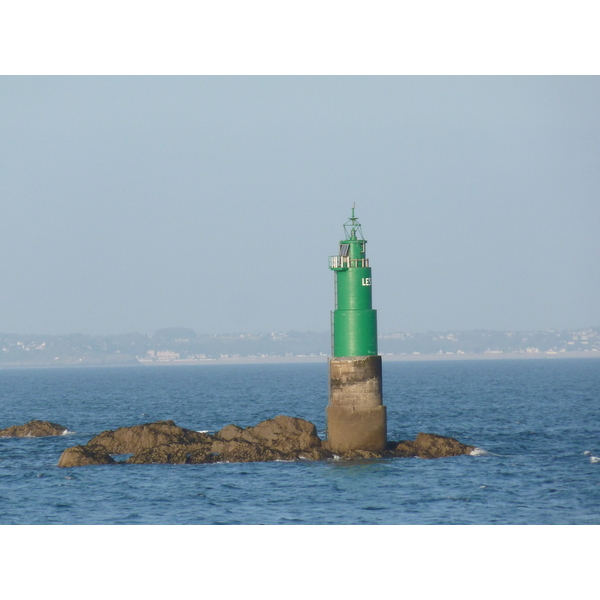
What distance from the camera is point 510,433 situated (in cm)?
5609

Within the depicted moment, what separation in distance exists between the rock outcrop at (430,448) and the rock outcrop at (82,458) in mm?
12475

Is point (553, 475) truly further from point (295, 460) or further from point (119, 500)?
point (119, 500)

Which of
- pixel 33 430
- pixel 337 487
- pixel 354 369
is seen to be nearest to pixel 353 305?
pixel 354 369

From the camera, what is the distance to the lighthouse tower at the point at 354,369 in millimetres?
42750

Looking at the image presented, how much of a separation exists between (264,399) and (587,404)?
29.8 m

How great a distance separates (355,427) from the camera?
4275 centimetres

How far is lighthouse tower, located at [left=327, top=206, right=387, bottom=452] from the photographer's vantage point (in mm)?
42750

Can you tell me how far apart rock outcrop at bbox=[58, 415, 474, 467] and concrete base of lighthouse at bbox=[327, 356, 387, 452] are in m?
0.59

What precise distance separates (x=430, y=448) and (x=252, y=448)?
25.6 ft

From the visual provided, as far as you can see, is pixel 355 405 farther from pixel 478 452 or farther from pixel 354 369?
pixel 478 452

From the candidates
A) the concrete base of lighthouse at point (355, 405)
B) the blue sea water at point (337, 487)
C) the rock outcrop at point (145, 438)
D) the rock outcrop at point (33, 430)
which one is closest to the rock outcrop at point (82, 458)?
the blue sea water at point (337, 487)

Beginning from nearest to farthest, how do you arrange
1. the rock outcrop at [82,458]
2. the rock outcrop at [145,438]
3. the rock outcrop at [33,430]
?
the rock outcrop at [82,458]
the rock outcrop at [145,438]
the rock outcrop at [33,430]

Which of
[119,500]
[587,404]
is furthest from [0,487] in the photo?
[587,404]

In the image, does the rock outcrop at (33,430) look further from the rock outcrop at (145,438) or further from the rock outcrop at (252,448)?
the rock outcrop at (252,448)
